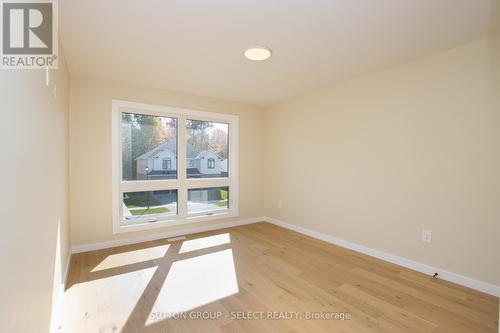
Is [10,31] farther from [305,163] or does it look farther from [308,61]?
[305,163]

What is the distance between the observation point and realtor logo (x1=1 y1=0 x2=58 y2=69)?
3.20ft

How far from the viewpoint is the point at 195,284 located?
2.40m

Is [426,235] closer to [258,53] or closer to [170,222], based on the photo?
[258,53]

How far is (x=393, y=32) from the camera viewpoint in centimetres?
217

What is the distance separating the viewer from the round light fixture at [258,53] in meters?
2.45

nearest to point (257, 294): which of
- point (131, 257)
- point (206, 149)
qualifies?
point (131, 257)

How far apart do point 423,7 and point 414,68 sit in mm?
1029

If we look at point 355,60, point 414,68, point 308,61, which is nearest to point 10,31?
point 308,61

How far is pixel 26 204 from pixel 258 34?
2.07 m

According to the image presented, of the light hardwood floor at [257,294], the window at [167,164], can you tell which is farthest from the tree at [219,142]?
the light hardwood floor at [257,294]

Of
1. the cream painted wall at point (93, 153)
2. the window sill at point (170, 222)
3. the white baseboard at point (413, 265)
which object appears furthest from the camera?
the window sill at point (170, 222)

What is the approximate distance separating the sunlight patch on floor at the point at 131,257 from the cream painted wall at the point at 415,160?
232 cm

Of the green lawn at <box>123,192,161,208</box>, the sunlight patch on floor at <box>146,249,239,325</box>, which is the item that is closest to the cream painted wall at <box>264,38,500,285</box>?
the sunlight patch on floor at <box>146,249,239,325</box>

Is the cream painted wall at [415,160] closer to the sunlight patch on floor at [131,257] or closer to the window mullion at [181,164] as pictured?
the window mullion at [181,164]
